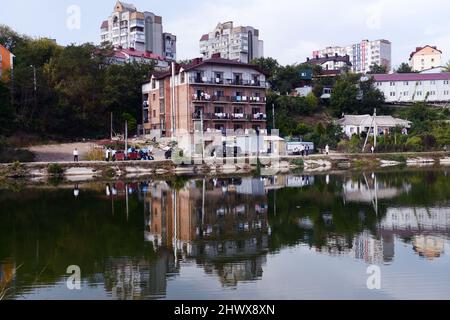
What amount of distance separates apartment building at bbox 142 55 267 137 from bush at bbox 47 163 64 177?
58.9 ft

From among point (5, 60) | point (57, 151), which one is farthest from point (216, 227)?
point (5, 60)

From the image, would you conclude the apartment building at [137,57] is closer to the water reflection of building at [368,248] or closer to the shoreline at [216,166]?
the shoreline at [216,166]

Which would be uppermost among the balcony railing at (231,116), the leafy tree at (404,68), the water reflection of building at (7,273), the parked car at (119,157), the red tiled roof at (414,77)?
the leafy tree at (404,68)

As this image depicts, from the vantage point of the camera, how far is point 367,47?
488ft

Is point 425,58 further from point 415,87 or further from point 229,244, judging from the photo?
point 229,244

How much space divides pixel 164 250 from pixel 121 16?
106 m

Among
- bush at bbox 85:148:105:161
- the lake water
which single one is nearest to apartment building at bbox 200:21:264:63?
bush at bbox 85:148:105:161

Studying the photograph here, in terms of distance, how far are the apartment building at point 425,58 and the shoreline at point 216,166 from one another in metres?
70.1

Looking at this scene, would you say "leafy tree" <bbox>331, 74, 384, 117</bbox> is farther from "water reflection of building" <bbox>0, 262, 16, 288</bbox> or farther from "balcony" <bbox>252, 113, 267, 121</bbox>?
"water reflection of building" <bbox>0, 262, 16, 288</bbox>

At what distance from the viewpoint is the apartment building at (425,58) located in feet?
387

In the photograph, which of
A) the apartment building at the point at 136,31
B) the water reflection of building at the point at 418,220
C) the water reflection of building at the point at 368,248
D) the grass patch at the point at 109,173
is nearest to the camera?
the water reflection of building at the point at 368,248

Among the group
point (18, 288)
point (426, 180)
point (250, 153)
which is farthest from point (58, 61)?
point (18, 288)

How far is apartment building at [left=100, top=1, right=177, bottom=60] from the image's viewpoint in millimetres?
108438

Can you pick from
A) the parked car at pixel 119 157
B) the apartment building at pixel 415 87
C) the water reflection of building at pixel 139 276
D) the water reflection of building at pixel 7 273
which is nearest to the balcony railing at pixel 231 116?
the parked car at pixel 119 157
